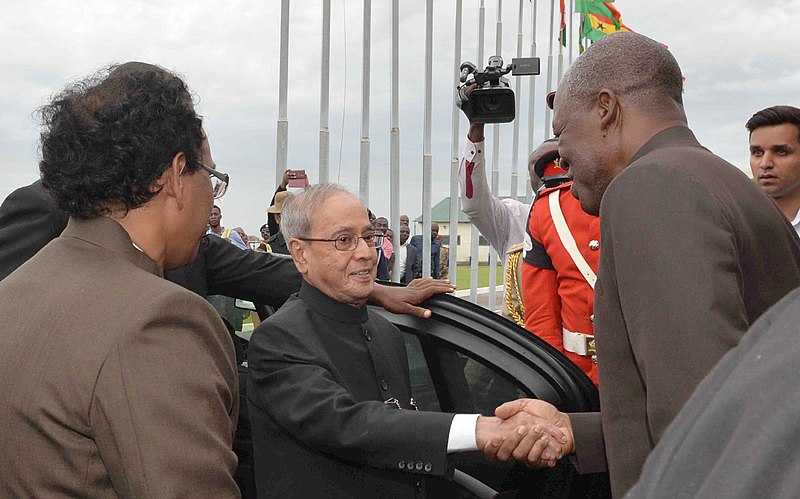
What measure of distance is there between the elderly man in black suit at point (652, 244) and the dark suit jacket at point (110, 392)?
83 centimetres

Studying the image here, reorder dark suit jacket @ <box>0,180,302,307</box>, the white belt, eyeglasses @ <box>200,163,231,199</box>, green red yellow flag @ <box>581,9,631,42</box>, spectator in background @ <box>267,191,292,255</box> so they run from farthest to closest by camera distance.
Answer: green red yellow flag @ <box>581,9,631,42</box>, spectator in background @ <box>267,191,292,255</box>, the white belt, dark suit jacket @ <box>0,180,302,307</box>, eyeglasses @ <box>200,163,231,199</box>

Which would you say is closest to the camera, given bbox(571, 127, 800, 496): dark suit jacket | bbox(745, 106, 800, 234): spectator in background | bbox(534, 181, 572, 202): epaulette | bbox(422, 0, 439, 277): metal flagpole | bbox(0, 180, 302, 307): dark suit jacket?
bbox(571, 127, 800, 496): dark suit jacket

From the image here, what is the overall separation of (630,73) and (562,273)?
1474 millimetres

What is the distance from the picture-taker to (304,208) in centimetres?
283

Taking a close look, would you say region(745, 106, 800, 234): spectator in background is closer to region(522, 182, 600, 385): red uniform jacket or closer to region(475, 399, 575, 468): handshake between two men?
region(522, 182, 600, 385): red uniform jacket

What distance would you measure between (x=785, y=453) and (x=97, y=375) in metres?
1.17

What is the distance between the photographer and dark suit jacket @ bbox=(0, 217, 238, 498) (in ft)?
4.58

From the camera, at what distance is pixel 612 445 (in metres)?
1.85

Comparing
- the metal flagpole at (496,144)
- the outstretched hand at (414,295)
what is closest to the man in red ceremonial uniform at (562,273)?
the outstretched hand at (414,295)

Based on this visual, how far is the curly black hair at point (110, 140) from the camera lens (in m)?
1.62

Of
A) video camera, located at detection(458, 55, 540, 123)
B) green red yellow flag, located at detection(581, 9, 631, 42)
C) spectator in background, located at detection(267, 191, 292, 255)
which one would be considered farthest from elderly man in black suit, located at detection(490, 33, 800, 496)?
green red yellow flag, located at detection(581, 9, 631, 42)

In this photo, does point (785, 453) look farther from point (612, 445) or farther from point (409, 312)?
point (409, 312)

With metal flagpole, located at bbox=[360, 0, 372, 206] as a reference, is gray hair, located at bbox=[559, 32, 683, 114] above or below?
below

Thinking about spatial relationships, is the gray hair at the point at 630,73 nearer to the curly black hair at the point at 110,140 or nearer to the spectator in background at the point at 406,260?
the curly black hair at the point at 110,140
